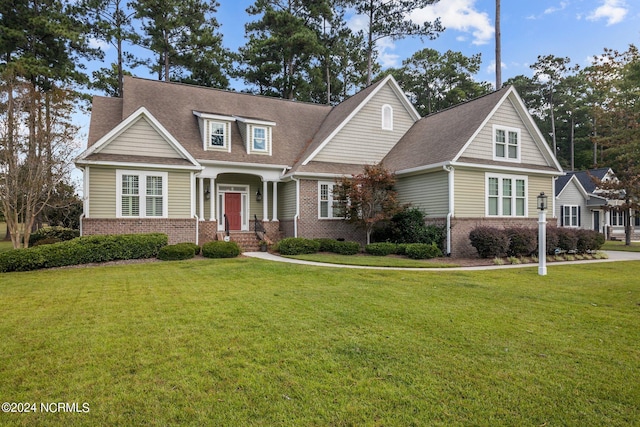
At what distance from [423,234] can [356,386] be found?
13.0m

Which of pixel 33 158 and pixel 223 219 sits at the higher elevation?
pixel 33 158

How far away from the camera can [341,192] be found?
642 inches

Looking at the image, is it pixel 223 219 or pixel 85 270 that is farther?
pixel 223 219

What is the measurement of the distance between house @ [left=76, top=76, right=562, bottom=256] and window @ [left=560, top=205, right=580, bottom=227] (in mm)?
11902

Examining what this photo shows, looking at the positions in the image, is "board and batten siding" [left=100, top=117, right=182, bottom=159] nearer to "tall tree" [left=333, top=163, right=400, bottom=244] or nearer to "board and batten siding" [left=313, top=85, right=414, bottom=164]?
"board and batten siding" [left=313, top=85, right=414, bottom=164]

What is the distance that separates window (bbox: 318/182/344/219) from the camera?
18016 mm

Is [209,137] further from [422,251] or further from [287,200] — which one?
[422,251]

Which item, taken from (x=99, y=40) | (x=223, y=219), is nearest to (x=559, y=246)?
(x=223, y=219)

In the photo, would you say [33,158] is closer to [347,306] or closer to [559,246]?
[347,306]

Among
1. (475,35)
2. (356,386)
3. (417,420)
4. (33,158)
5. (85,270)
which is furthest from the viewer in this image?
(475,35)

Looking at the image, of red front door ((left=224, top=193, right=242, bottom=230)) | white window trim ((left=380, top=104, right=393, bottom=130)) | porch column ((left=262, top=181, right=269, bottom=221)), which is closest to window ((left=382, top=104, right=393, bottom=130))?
white window trim ((left=380, top=104, right=393, bottom=130))

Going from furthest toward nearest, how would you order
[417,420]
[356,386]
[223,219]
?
[223,219], [356,386], [417,420]

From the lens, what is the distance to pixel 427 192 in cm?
1691

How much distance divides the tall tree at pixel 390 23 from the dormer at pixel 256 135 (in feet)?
46.3
